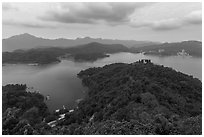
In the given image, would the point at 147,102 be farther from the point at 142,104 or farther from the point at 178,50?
the point at 178,50

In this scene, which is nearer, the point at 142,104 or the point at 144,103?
the point at 142,104

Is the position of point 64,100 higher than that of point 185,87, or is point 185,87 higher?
point 185,87

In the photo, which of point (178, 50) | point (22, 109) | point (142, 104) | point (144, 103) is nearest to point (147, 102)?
point (144, 103)

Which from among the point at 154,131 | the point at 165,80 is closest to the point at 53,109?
the point at 165,80

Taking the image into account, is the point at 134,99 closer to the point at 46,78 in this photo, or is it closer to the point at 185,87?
the point at 185,87

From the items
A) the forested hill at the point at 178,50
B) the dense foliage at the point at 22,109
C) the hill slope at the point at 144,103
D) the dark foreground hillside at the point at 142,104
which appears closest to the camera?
the dark foreground hillside at the point at 142,104

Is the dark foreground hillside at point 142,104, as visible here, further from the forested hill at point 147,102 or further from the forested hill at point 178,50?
the forested hill at point 178,50

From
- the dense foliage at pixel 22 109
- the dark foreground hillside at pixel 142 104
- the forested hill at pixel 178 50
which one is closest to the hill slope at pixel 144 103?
the dark foreground hillside at pixel 142 104

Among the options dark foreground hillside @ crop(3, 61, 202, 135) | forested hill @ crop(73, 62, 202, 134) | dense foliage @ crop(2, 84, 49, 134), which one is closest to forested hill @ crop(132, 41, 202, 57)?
forested hill @ crop(73, 62, 202, 134)

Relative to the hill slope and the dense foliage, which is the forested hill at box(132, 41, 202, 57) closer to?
the hill slope

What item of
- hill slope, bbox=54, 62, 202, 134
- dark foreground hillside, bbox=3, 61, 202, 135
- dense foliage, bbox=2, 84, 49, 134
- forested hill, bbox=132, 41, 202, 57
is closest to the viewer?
dark foreground hillside, bbox=3, 61, 202, 135

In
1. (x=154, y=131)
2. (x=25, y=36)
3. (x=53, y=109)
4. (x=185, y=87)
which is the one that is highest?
(x=25, y=36)
